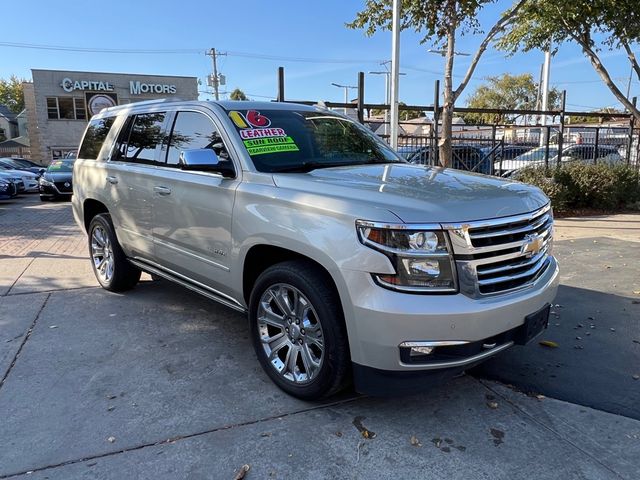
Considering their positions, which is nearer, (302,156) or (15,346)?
(302,156)

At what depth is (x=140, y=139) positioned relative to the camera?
4895 millimetres

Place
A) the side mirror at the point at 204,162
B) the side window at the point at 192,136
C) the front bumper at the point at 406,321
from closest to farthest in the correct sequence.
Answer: the front bumper at the point at 406,321, the side mirror at the point at 204,162, the side window at the point at 192,136

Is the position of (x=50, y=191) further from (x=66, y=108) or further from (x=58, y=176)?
(x=66, y=108)

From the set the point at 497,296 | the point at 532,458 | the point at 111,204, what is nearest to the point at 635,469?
the point at 532,458

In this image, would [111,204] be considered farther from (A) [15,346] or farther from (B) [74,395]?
(B) [74,395]

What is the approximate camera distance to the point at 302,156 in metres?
3.85

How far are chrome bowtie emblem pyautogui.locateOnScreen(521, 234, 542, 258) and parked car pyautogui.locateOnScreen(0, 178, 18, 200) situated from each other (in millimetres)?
18429

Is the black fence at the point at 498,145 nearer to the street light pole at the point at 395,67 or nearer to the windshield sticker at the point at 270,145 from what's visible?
the street light pole at the point at 395,67

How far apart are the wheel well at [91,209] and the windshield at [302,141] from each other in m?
2.58

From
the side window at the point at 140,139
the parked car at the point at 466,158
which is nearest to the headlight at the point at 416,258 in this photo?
the side window at the point at 140,139

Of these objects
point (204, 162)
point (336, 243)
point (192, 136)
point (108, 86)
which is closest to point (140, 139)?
point (192, 136)

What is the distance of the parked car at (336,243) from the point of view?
8.83 feet

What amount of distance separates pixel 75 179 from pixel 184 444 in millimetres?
4137

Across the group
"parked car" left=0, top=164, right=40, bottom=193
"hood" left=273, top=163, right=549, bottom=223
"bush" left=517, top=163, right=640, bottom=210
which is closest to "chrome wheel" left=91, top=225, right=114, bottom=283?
"hood" left=273, top=163, right=549, bottom=223
